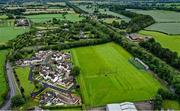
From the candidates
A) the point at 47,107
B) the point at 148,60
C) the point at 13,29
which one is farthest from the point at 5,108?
the point at 13,29

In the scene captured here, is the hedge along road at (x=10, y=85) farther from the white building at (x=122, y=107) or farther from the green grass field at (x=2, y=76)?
the white building at (x=122, y=107)

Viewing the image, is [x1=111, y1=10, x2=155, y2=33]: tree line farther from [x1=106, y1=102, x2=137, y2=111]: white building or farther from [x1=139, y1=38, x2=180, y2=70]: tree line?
[x1=106, y1=102, x2=137, y2=111]: white building

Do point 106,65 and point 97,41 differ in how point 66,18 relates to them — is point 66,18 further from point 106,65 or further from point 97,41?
point 106,65

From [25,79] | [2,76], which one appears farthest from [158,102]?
[2,76]

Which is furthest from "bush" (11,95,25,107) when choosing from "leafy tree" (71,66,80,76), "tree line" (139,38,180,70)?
"tree line" (139,38,180,70)

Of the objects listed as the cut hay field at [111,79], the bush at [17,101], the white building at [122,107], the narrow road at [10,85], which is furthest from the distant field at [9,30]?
the white building at [122,107]

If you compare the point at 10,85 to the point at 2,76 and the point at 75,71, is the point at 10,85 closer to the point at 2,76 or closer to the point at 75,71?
the point at 2,76
